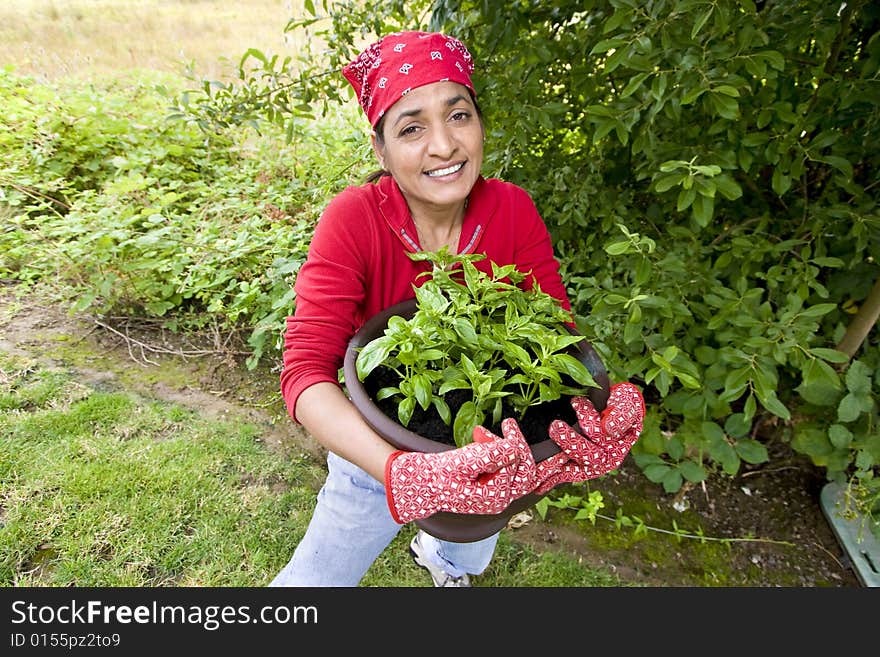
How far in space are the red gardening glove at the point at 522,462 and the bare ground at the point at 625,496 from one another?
4.22 ft

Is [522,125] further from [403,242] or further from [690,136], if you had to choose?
[403,242]

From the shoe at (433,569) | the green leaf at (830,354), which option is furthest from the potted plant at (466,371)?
the shoe at (433,569)

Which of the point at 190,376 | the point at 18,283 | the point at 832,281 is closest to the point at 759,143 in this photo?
the point at 832,281

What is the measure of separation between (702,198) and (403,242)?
0.78 m

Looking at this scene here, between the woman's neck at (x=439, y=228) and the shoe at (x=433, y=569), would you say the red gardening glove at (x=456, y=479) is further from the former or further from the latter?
the shoe at (x=433, y=569)

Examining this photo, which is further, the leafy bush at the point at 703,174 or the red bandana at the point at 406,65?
the leafy bush at the point at 703,174

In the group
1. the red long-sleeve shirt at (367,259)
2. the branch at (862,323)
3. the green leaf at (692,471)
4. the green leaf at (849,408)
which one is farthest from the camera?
the green leaf at (692,471)

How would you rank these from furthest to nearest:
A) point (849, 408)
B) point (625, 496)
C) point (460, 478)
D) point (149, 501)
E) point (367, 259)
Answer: point (625, 496)
point (149, 501)
point (849, 408)
point (367, 259)
point (460, 478)

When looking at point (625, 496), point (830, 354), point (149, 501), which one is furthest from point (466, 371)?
point (149, 501)

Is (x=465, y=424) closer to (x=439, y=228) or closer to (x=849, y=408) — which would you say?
(x=439, y=228)

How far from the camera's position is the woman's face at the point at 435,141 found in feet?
3.93

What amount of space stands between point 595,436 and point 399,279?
617mm

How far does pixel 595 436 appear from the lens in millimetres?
979

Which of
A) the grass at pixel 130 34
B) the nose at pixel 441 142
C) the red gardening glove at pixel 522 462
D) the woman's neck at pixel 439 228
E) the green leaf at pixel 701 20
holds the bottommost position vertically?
the red gardening glove at pixel 522 462
